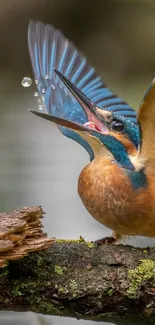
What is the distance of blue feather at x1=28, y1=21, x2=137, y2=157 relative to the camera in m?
2.84

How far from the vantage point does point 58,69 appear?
2938 mm

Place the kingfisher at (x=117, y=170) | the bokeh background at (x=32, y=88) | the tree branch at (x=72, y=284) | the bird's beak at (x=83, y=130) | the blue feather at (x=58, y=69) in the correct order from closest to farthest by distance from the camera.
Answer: the tree branch at (x=72, y=284)
the bird's beak at (x=83, y=130)
the kingfisher at (x=117, y=170)
the blue feather at (x=58, y=69)
the bokeh background at (x=32, y=88)

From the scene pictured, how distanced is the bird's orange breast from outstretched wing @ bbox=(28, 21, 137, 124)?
0.55 metres

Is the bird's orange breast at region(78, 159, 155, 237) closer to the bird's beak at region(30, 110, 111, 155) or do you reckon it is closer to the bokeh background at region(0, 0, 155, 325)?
the bird's beak at region(30, 110, 111, 155)

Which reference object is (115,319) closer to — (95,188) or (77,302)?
(77,302)

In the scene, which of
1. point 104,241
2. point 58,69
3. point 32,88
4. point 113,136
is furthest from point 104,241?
point 32,88

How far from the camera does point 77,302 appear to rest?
80.1 inches

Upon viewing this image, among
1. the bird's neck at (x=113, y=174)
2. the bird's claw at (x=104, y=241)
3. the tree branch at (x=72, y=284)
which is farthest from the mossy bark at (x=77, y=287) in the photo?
the bird's neck at (x=113, y=174)

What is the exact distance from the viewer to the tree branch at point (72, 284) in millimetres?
2008

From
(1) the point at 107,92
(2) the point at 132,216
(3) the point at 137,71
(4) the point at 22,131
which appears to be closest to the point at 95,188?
(2) the point at 132,216

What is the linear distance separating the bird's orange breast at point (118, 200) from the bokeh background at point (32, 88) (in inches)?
42.1

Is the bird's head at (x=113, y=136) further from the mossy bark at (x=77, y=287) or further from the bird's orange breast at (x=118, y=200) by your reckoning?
the mossy bark at (x=77, y=287)

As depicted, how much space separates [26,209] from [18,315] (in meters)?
0.27

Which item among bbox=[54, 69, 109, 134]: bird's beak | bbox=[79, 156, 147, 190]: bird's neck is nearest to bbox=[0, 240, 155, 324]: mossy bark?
bbox=[79, 156, 147, 190]: bird's neck
